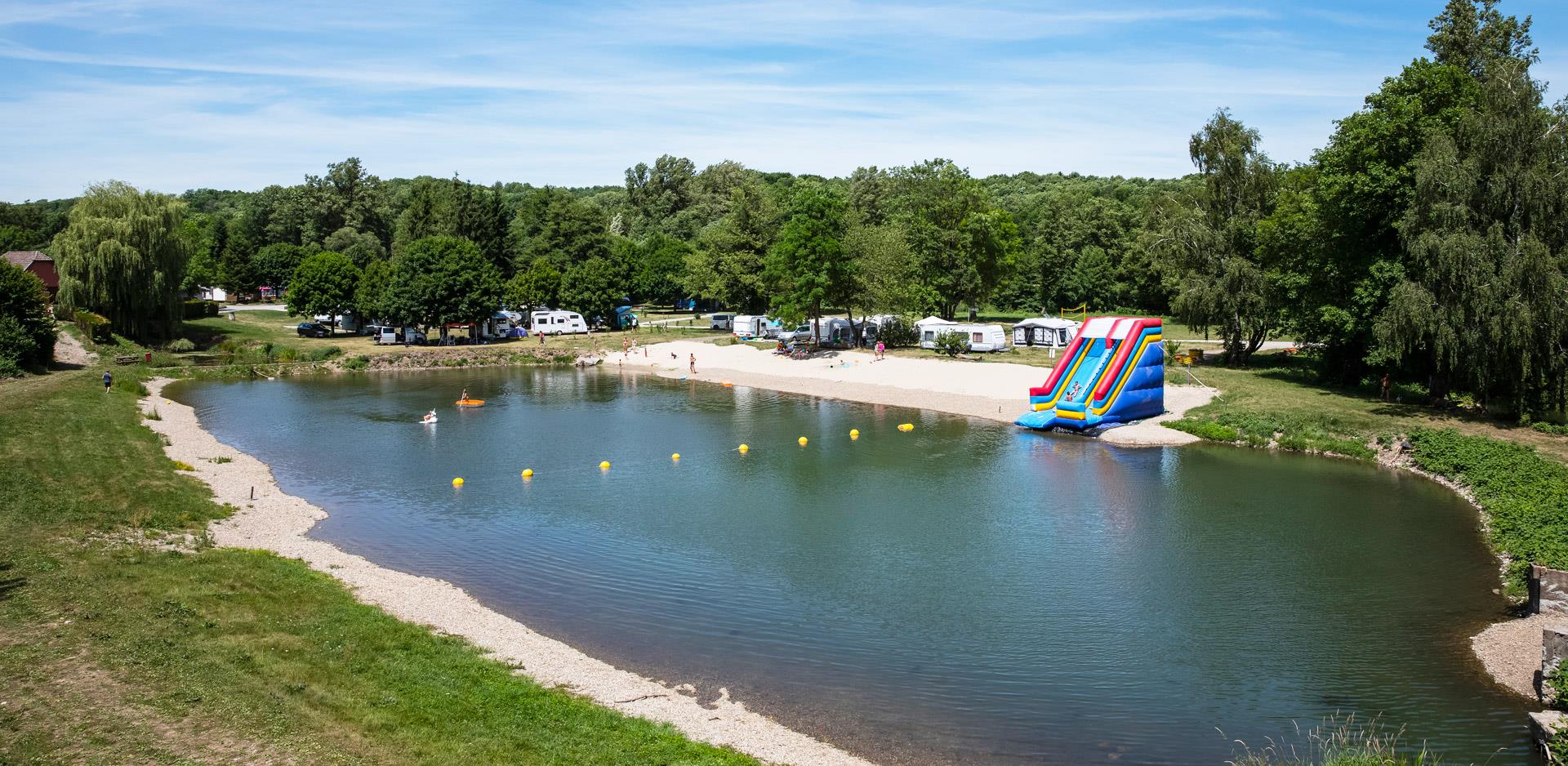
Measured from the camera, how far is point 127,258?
63.0 m

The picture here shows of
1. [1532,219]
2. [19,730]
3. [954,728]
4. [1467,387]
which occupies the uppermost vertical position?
[1532,219]

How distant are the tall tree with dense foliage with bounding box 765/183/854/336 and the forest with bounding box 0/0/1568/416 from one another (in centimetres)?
15

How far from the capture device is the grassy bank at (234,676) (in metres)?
13.7

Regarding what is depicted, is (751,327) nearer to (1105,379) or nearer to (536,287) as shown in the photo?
(536,287)

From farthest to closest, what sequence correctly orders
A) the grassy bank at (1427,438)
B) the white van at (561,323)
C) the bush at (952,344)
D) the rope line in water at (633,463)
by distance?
the white van at (561,323) < the bush at (952,344) < the rope line in water at (633,463) < the grassy bank at (1427,438)

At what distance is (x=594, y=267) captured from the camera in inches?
3204

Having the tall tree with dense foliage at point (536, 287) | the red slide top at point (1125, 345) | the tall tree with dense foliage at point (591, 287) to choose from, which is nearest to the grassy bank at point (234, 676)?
the red slide top at point (1125, 345)

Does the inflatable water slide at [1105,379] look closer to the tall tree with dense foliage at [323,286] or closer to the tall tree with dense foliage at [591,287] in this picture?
the tall tree with dense foliage at [591,287]

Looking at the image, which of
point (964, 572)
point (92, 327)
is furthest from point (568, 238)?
point (964, 572)

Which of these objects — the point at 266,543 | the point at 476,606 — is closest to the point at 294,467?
the point at 266,543

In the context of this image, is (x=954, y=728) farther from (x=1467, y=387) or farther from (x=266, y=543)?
(x=1467, y=387)

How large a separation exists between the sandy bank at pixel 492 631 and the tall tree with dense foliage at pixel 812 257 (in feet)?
124

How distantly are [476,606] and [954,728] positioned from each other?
1084 centimetres

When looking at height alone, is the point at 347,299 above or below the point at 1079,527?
above
